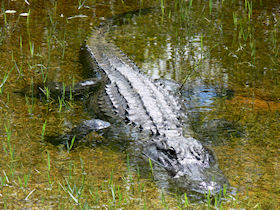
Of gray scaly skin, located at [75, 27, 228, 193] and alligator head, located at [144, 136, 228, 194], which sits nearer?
alligator head, located at [144, 136, 228, 194]

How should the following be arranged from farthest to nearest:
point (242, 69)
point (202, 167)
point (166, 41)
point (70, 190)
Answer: point (166, 41), point (242, 69), point (202, 167), point (70, 190)

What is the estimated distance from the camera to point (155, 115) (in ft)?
15.2

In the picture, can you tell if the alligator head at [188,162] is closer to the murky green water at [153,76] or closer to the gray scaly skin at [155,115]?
the gray scaly skin at [155,115]

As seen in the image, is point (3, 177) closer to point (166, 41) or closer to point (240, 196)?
point (240, 196)

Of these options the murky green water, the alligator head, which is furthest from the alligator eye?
the murky green water

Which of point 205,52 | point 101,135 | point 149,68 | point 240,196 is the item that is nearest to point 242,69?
point 205,52

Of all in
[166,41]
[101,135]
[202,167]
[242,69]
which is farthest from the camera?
[166,41]

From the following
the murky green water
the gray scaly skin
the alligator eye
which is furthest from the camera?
the alligator eye

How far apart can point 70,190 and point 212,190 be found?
1.06 meters

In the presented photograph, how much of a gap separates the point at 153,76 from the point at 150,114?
51.6 inches

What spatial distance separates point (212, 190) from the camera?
336 centimetres

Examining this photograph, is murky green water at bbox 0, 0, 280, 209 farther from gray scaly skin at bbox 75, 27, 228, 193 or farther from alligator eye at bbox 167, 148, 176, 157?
alligator eye at bbox 167, 148, 176, 157

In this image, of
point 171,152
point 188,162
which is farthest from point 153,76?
point 188,162

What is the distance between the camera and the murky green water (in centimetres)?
346
